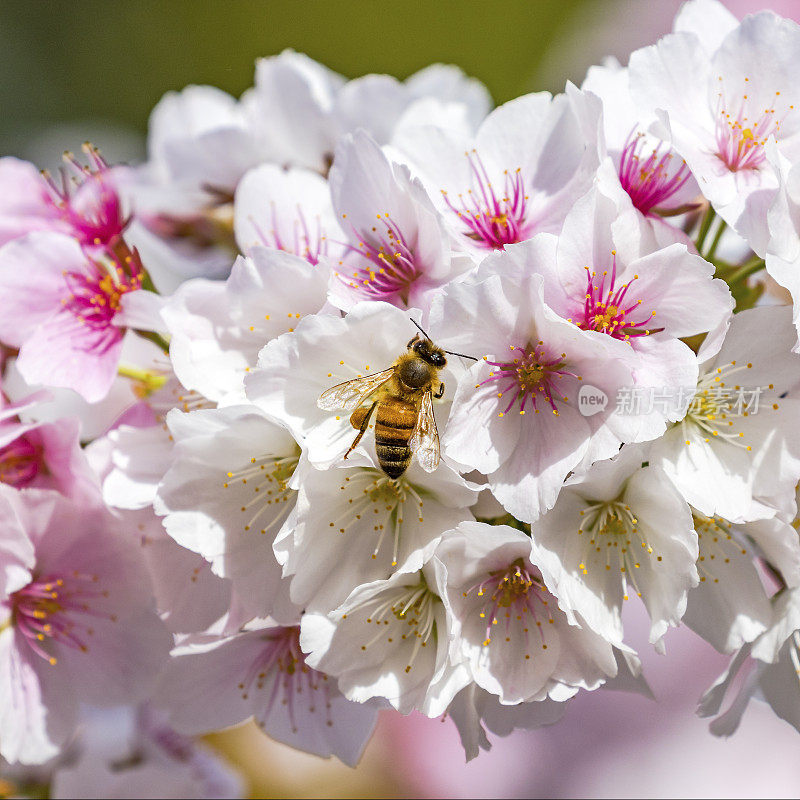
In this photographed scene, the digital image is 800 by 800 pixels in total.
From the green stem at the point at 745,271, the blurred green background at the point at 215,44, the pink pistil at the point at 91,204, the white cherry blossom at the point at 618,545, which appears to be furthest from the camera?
the blurred green background at the point at 215,44

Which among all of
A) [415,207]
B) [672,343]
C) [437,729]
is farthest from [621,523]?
[437,729]

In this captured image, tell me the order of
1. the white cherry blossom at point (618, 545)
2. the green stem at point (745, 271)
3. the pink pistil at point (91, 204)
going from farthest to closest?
the pink pistil at point (91, 204)
the green stem at point (745, 271)
the white cherry blossom at point (618, 545)

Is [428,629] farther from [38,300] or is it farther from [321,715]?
[38,300]

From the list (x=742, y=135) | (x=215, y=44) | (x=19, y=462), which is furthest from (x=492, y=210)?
(x=215, y=44)

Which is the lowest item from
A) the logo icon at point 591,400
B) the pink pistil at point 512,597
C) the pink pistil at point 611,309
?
the pink pistil at point 512,597

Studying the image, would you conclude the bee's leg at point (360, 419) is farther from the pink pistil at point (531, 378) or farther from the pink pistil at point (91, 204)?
the pink pistil at point (91, 204)

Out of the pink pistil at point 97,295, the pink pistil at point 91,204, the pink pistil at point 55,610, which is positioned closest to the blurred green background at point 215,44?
the pink pistil at point 91,204
